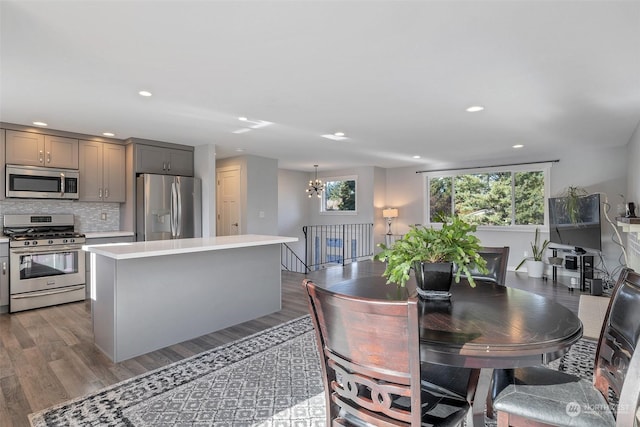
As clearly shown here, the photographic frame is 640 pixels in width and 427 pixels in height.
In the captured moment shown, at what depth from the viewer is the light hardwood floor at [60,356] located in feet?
7.16

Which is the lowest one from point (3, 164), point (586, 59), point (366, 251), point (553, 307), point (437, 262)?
point (366, 251)

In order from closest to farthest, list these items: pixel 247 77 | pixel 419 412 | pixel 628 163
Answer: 1. pixel 419 412
2. pixel 247 77
3. pixel 628 163

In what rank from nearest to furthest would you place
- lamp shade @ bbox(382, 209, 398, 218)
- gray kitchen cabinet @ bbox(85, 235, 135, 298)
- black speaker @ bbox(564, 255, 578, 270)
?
gray kitchen cabinet @ bbox(85, 235, 135, 298)
black speaker @ bbox(564, 255, 578, 270)
lamp shade @ bbox(382, 209, 398, 218)

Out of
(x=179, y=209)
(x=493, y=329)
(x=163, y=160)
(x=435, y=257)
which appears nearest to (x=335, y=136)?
(x=179, y=209)

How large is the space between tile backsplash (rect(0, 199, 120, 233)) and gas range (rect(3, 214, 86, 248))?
4.0 inches

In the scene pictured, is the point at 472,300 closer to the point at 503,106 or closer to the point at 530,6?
the point at 530,6

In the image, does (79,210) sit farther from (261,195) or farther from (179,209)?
(261,195)

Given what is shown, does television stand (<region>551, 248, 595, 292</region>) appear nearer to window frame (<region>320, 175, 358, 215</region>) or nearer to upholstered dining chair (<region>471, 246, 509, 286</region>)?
upholstered dining chair (<region>471, 246, 509, 286</region>)

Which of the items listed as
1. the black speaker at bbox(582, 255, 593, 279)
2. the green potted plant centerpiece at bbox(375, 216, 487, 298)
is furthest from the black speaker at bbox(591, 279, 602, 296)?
the green potted plant centerpiece at bbox(375, 216, 487, 298)

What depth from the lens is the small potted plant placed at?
6.12 metres

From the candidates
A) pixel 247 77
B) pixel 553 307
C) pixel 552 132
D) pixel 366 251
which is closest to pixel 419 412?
pixel 553 307

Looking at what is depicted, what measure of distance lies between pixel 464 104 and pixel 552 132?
2153 mm

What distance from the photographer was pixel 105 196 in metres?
4.98

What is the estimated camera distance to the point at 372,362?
1090 mm
